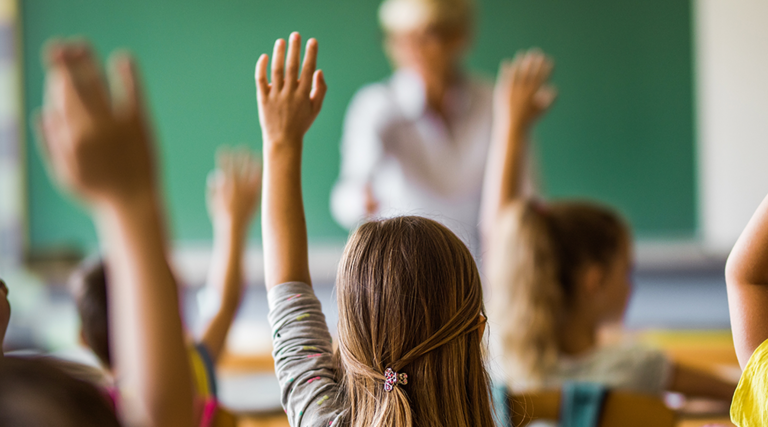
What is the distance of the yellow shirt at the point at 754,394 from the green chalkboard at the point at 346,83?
324 centimetres

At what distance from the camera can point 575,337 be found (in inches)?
66.2

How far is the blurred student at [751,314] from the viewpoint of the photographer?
2.18ft

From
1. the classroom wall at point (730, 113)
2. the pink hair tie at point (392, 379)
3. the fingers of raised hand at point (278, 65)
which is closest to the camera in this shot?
the pink hair tie at point (392, 379)

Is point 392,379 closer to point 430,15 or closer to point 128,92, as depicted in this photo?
point 128,92

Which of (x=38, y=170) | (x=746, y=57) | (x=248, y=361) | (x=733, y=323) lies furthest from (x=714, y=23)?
(x=38, y=170)

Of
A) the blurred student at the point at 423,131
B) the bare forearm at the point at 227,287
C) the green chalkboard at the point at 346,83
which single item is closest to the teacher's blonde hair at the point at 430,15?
the blurred student at the point at 423,131

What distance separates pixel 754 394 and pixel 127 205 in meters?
0.63

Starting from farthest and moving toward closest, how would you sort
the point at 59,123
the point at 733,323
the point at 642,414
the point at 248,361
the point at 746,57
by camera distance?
the point at 746,57 → the point at 248,361 → the point at 642,414 → the point at 733,323 → the point at 59,123

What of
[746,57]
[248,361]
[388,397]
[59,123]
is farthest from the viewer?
[746,57]

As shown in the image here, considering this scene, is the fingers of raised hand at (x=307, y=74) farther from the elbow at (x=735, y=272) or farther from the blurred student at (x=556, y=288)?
the blurred student at (x=556, y=288)

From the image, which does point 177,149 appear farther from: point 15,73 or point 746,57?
point 746,57

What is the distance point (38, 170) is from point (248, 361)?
2.62 meters

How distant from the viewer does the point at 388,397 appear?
862mm

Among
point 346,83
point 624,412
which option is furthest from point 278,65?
point 346,83
